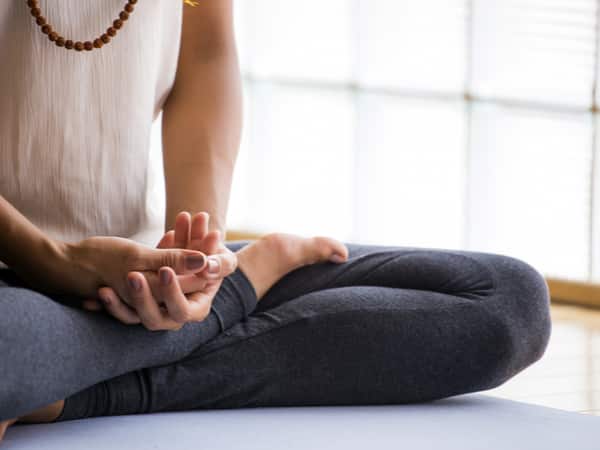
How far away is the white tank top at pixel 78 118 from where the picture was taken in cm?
151

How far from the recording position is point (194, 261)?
4.50ft

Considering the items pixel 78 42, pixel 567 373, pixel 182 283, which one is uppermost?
pixel 78 42

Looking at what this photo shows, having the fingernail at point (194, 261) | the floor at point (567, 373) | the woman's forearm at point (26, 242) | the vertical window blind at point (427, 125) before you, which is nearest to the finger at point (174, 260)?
the fingernail at point (194, 261)

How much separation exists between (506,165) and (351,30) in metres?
0.67

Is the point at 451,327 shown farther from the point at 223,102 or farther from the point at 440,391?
the point at 223,102

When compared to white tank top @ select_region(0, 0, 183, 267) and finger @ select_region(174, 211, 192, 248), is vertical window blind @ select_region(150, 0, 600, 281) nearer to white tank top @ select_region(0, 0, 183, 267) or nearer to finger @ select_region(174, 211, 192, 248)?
white tank top @ select_region(0, 0, 183, 267)

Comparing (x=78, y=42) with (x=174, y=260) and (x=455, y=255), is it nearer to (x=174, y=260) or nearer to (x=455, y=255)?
(x=174, y=260)

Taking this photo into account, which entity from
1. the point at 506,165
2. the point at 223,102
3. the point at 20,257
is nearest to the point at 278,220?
the point at 506,165

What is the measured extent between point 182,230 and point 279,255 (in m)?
0.25

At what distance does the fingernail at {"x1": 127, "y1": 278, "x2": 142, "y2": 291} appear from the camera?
1.33m

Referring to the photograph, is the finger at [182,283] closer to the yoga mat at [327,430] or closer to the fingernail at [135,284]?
the fingernail at [135,284]

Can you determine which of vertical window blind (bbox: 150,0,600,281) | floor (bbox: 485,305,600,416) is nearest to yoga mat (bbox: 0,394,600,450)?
floor (bbox: 485,305,600,416)

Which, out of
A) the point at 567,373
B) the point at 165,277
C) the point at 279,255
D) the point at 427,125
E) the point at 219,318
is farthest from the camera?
the point at 427,125

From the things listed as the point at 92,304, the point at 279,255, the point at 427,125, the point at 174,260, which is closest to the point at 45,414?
the point at 92,304
